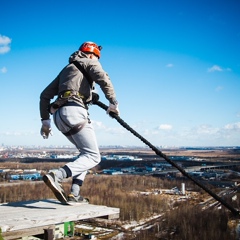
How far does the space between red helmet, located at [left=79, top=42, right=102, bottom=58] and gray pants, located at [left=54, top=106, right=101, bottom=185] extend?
1.59ft

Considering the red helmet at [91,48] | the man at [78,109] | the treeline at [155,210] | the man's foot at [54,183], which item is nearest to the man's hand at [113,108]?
the man at [78,109]

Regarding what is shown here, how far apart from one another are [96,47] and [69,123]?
67 cm

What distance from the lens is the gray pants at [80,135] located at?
2086 millimetres

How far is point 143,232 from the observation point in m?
20.6

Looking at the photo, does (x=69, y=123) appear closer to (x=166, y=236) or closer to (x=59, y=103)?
(x=59, y=103)

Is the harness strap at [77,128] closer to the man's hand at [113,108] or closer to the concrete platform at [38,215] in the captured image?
the man's hand at [113,108]

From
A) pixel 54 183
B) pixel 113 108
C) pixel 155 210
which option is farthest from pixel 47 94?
pixel 155 210

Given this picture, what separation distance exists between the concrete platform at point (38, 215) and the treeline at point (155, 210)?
1525 cm

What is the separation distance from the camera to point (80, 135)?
6.94 feet

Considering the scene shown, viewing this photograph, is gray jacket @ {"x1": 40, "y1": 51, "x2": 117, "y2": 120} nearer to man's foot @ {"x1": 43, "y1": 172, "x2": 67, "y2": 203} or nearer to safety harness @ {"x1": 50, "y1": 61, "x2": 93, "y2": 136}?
safety harness @ {"x1": 50, "y1": 61, "x2": 93, "y2": 136}

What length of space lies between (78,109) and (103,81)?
0.27 metres

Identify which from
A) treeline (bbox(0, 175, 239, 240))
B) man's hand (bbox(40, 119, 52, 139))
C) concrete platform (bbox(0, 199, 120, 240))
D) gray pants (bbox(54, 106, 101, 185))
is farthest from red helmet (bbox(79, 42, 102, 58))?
treeline (bbox(0, 175, 239, 240))

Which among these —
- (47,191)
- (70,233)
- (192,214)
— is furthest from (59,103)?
(47,191)

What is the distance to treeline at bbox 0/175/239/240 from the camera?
68.2ft
